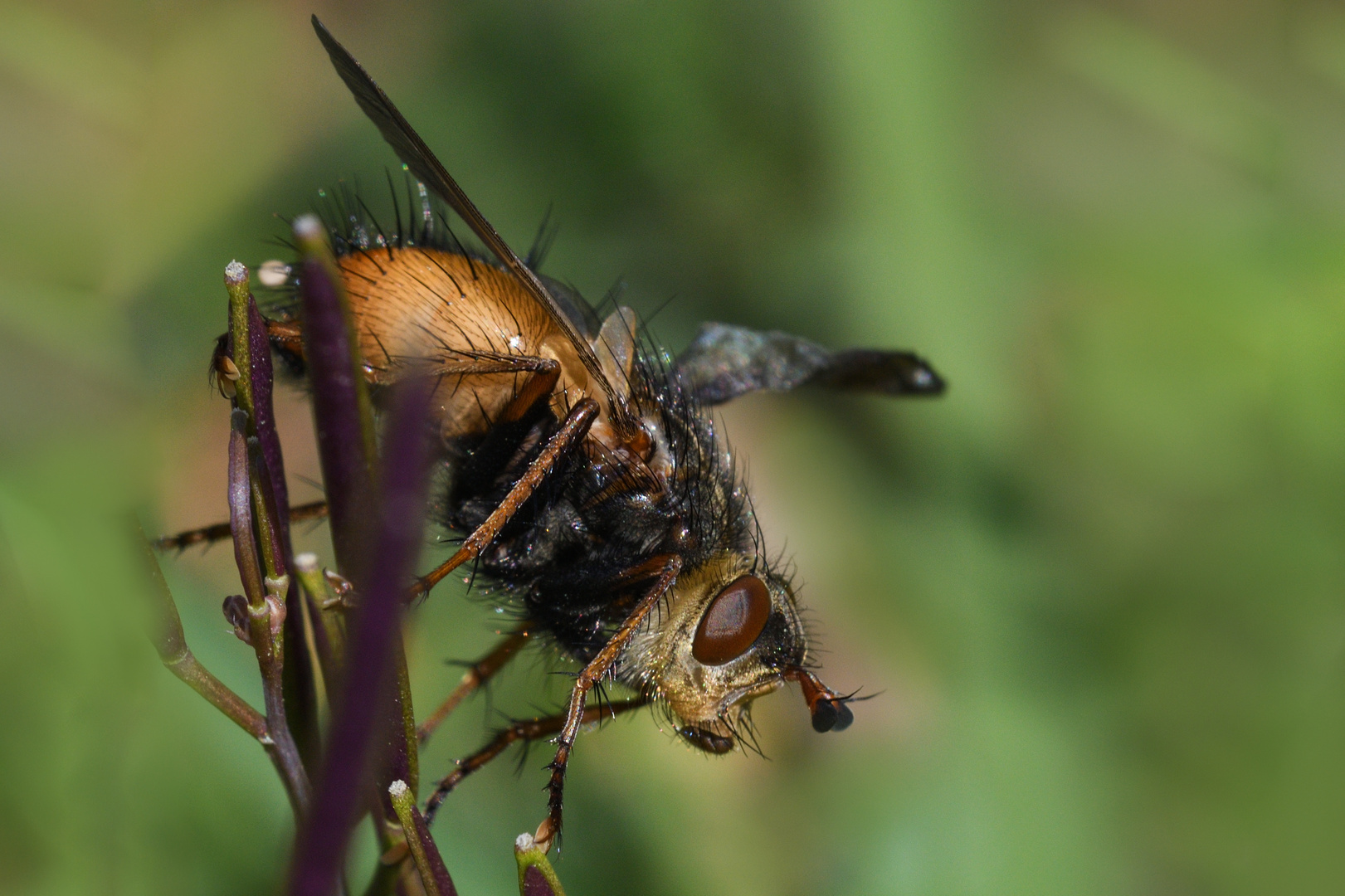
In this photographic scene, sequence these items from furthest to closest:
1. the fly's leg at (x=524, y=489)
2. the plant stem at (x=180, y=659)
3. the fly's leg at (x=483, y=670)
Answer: the fly's leg at (x=483, y=670) → the fly's leg at (x=524, y=489) → the plant stem at (x=180, y=659)

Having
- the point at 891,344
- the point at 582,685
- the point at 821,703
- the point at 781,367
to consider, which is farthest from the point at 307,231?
the point at 891,344

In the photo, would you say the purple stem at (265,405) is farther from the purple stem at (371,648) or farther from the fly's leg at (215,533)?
the purple stem at (371,648)

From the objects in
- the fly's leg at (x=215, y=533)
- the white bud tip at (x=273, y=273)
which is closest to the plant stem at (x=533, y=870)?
the fly's leg at (x=215, y=533)

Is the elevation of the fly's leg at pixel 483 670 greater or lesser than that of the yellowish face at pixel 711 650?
lesser

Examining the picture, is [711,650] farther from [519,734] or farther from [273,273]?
[273,273]

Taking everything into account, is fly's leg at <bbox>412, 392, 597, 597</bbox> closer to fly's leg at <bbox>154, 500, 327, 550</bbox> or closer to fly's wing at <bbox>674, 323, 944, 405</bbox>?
fly's leg at <bbox>154, 500, 327, 550</bbox>

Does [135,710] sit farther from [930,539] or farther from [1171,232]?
[1171,232]

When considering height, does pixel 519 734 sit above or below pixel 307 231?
below
